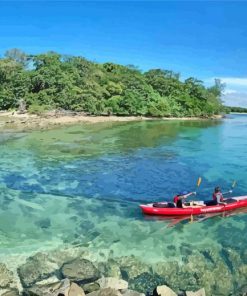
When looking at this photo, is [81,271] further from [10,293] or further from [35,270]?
[10,293]

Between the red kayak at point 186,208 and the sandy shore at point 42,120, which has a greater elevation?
the sandy shore at point 42,120

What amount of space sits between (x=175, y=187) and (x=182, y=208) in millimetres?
6607

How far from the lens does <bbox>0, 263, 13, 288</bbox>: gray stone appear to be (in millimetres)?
11663

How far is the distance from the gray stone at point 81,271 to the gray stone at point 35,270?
0.51 m

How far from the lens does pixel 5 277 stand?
11914 millimetres

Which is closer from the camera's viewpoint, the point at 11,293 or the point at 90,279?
the point at 11,293

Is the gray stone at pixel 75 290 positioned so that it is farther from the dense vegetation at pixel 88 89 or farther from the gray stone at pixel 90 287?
the dense vegetation at pixel 88 89

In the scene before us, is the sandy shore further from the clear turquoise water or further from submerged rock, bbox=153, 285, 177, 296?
submerged rock, bbox=153, 285, 177, 296

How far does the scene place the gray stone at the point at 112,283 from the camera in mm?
11470

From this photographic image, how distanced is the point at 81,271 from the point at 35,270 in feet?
4.90

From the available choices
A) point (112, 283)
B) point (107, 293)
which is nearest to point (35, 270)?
point (112, 283)

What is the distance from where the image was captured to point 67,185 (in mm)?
24609

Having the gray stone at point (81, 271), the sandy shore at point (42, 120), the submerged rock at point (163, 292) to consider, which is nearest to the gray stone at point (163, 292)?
the submerged rock at point (163, 292)

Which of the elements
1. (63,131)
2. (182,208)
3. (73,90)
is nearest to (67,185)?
(182,208)
